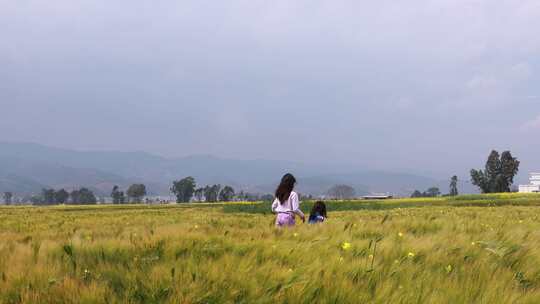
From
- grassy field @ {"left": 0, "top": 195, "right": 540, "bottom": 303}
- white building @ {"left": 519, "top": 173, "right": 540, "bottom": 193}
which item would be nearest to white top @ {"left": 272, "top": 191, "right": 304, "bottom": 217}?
grassy field @ {"left": 0, "top": 195, "right": 540, "bottom": 303}

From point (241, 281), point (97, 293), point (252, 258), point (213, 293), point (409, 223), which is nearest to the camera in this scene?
point (97, 293)

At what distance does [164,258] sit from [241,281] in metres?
1.03

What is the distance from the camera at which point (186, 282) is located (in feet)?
9.65

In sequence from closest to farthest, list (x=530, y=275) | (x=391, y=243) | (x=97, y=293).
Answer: (x=97, y=293)
(x=530, y=275)
(x=391, y=243)

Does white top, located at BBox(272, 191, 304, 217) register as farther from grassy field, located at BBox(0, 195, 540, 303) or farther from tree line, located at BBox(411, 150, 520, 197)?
tree line, located at BBox(411, 150, 520, 197)

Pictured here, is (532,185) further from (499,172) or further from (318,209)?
(318,209)

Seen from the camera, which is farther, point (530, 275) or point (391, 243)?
point (391, 243)

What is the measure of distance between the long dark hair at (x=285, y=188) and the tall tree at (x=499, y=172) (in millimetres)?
106561

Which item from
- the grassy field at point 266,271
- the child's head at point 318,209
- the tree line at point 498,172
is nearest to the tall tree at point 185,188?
the tree line at point 498,172

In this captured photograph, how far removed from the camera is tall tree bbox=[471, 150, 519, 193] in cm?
10400

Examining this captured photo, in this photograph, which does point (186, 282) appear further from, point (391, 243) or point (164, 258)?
point (391, 243)

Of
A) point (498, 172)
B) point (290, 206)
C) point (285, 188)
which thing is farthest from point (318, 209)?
point (498, 172)

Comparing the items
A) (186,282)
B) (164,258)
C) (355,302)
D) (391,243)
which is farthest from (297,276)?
(391,243)

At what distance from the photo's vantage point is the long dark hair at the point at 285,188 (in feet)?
38.2
